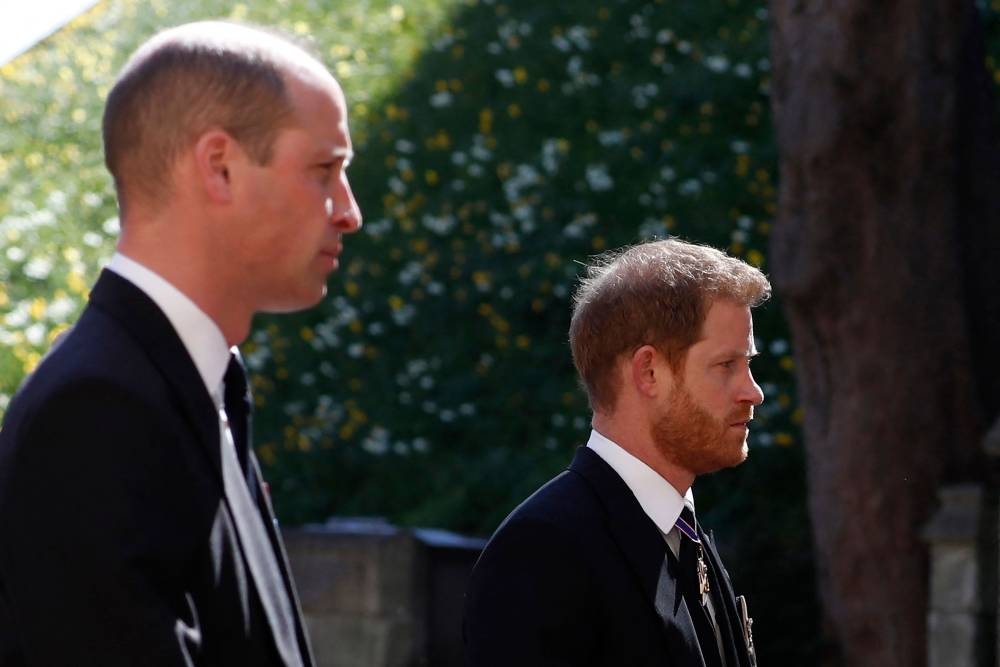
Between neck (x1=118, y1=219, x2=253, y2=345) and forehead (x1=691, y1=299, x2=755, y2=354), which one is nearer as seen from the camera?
neck (x1=118, y1=219, x2=253, y2=345)

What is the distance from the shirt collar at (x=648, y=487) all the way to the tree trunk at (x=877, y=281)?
436cm

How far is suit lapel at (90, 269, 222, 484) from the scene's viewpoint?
1867mm

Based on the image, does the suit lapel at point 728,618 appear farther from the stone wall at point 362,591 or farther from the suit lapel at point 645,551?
the stone wall at point 362,591

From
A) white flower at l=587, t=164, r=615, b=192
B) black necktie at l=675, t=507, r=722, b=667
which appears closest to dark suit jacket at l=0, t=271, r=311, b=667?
black necktie at l=675, t=507, r=722, b=667

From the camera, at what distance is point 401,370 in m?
10.2

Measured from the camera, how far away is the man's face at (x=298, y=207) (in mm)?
1933

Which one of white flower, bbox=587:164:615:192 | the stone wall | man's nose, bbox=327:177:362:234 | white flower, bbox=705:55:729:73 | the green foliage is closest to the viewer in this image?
man's nose, bbox=327:177:362:234

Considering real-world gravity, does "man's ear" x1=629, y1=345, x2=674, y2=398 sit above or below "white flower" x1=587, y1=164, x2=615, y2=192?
above

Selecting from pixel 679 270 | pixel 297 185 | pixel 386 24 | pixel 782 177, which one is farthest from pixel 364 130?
pixel 297 185

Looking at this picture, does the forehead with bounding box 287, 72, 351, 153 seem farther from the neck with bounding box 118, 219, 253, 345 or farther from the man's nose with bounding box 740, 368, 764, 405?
the man's nose with bounding box 740, 368, 764, 405

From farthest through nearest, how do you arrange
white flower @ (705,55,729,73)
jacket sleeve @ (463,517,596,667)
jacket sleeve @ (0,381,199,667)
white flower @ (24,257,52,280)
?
white flower @ (705,55,729,73) → white flower @ (24,257,52,280) → jacket sleeve @ (463,517,596,667) → jacket sleeve @ (0,381,199,667)

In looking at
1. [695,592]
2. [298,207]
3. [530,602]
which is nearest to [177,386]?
[298,207]

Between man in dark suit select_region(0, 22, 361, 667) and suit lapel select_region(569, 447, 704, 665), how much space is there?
0.80 m

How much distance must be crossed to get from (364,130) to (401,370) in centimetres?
245
